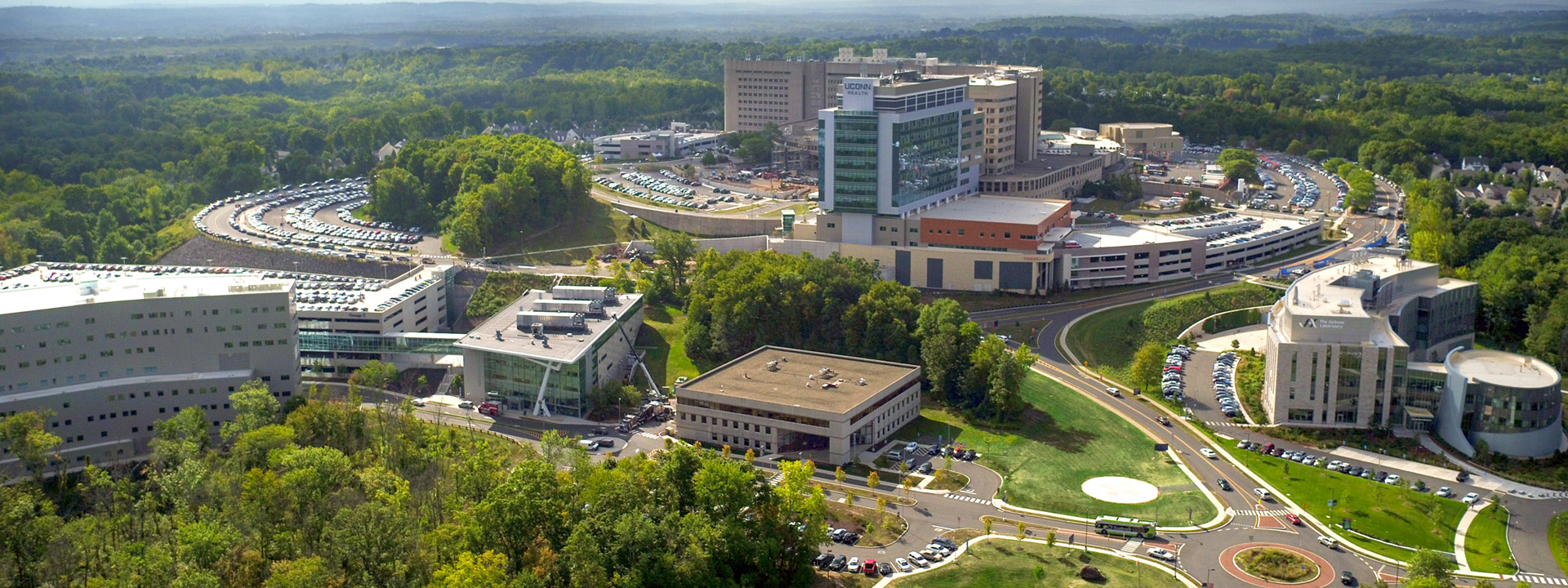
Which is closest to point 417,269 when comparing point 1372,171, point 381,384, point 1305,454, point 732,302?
point 381,384

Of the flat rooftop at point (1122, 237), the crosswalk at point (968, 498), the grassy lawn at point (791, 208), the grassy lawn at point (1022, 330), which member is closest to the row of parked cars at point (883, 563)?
the crosswalk at point (968, 498)

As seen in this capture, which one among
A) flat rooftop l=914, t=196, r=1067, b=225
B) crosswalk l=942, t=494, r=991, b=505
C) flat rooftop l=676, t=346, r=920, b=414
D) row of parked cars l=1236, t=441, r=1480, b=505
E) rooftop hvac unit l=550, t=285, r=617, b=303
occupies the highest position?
flat rooftop l=914, t=196, r=1067, b=225

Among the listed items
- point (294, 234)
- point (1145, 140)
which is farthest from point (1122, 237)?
point (294, 234)

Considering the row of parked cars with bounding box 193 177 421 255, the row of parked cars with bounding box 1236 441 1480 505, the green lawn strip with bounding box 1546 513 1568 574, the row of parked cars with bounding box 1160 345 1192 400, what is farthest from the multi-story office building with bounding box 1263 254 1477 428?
the row of parked cars with bounding box 193 177 421 255

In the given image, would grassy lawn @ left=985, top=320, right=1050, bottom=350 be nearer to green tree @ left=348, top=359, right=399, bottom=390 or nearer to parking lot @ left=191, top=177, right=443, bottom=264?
green tree @ left=348, top=359, right=399, bottom=390

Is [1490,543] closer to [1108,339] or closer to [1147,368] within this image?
[1147,368]

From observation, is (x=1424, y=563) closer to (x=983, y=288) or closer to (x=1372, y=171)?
(x=983, y=288)

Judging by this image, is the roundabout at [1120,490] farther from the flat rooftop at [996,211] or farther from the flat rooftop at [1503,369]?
the flat rooftop at [996,211]

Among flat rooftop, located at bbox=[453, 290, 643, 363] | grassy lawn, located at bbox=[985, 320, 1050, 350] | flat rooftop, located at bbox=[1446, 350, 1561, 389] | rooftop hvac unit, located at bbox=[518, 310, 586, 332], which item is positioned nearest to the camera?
flat rooftop, located at bbox=[1446, 350, 1561, 389]
